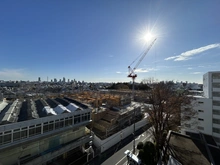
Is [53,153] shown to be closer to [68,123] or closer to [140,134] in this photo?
[68,123]

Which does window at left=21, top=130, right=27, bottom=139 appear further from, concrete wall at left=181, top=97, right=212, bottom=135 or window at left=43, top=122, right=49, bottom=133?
concrete wall at left=181, top=97, right=212, bottom=135

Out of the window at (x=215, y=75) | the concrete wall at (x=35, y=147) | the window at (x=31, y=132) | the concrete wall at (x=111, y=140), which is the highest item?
the window at (x=215, y=75)

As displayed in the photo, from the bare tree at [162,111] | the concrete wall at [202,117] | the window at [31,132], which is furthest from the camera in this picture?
the concrete wall at [202,117]

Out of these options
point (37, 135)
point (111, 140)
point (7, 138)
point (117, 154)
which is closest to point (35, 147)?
point (37, 135)

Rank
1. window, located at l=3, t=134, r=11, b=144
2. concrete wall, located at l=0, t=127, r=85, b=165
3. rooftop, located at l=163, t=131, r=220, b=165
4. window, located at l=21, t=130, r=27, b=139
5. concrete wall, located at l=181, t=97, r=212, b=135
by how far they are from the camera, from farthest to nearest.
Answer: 1. concrete wall, located at l=181, t=97, r=212, b=135
2. rooftop, located at l=163, t=131, r=220, b=165
3. window, located at l=21, t=130, r=27, b=139
4. concrete wall, located at l=0, t=127, r=85, b=165
5. window, located at l=3, t=134, r=11, b=144

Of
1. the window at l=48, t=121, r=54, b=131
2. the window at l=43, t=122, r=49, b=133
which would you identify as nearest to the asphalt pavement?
the window at l=48, t=121, r=54, b=131

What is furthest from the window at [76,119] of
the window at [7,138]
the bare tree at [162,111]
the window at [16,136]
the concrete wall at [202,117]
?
the concrete wall at [202,117]

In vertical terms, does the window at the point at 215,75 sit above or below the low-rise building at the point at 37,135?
above

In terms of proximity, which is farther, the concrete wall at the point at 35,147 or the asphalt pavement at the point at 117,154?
the asphalt pavement at the point at 117,154

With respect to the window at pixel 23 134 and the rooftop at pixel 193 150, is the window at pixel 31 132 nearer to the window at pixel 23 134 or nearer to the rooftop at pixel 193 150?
the window at pixel 23 134
